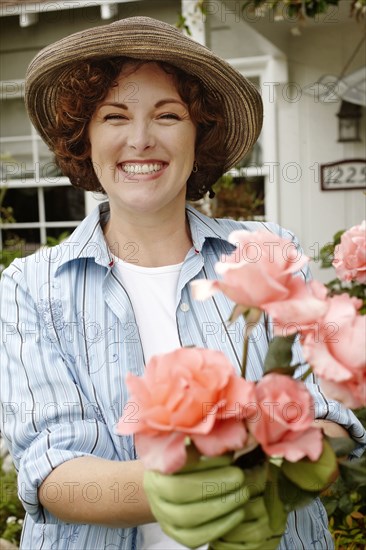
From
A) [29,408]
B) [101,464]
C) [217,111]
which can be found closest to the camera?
[101,464]

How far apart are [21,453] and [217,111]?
92 cm

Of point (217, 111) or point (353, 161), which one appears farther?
point (353, 161)

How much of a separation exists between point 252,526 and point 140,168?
91 cm

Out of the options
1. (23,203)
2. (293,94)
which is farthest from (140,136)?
(23,203)

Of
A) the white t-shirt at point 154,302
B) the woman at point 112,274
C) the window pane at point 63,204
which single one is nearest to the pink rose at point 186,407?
the woman at point 112,274

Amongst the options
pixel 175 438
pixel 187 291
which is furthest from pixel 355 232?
pixel 187 291

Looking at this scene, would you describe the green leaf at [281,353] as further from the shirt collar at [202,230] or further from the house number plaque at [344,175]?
the house number plaque at [344,175]

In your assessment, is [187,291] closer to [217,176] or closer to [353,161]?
[217,176]

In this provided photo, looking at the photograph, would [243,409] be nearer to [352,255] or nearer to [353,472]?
[353,472]

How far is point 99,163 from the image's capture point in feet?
5.26

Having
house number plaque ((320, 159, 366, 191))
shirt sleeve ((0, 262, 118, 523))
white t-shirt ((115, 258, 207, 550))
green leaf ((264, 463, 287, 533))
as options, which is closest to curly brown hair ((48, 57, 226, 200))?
white t-shirt ((115, 258, 207, 550))

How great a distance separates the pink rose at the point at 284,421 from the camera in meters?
0.76

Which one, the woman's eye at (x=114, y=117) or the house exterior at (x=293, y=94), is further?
the house exterior at (x=293, y=94)

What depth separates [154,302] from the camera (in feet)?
5.34
